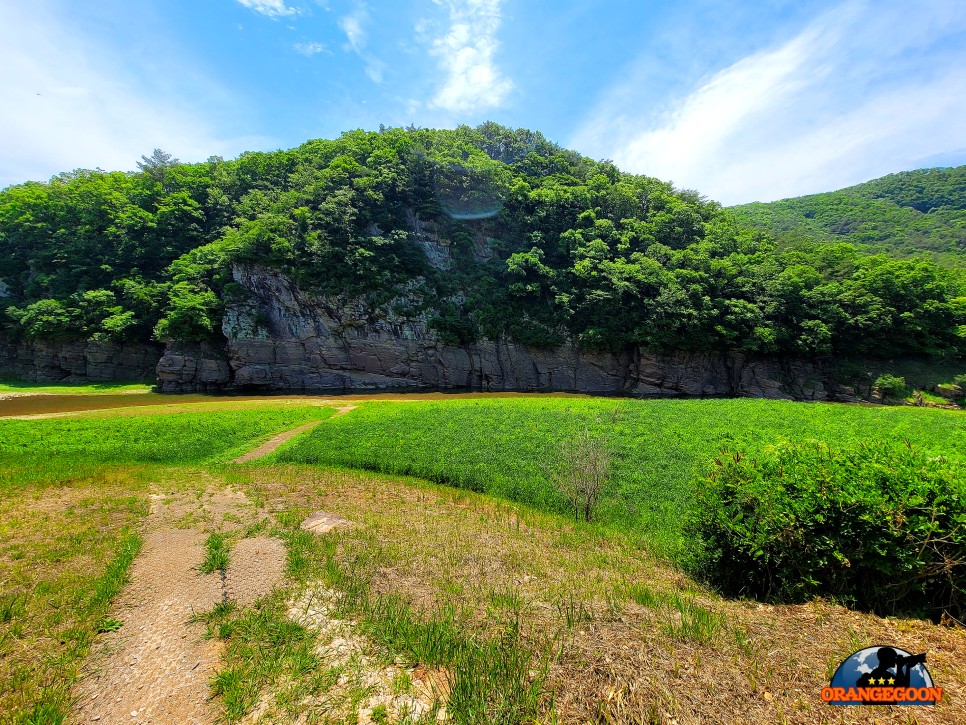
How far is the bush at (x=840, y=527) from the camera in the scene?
5.21m

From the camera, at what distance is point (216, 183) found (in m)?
54.2

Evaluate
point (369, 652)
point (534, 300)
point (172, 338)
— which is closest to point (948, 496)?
point (369, 652)

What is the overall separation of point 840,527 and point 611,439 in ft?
Answer: 37.3

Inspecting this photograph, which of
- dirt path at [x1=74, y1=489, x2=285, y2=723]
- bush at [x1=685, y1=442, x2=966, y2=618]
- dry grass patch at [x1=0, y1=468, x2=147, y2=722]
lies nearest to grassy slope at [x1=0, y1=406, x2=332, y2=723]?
dry grass patch at [x1=0, y1=468, x2=147, y2=722]

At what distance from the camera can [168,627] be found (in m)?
5.80

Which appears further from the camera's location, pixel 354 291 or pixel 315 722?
pixel 354 291

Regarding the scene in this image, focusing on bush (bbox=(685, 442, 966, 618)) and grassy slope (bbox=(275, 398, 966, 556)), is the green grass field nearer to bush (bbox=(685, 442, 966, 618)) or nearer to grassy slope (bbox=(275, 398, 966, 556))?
grassy slope (bbox=(275, 398, 966, 556))

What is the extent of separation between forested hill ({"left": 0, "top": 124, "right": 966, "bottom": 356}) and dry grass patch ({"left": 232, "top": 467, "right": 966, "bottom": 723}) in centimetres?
3658

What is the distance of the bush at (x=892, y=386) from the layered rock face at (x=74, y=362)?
80169mm

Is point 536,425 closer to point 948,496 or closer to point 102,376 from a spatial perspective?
point 948,496

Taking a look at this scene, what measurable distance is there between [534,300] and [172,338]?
41.8 m

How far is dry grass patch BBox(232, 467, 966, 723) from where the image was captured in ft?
12.4

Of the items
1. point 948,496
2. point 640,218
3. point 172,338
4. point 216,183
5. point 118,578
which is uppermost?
point 216,183

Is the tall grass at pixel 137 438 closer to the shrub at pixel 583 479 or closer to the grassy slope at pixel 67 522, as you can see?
the grassy slope at pixel 67 522
